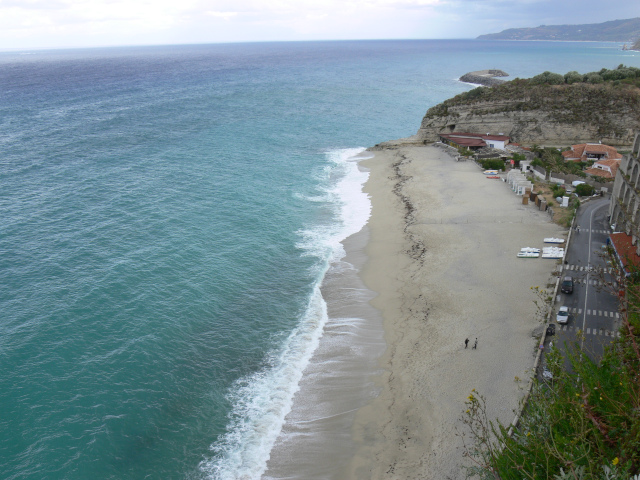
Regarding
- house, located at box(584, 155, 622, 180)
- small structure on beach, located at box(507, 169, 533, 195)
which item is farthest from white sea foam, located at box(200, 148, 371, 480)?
house, located at box(584, 155, 622, 180)

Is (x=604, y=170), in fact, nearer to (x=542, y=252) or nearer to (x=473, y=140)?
(x=473, y=140)

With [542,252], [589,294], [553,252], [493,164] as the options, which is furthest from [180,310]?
[493,164]

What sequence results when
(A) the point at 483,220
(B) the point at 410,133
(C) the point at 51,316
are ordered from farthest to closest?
1. (B) the point at 410,133
2. (A) the point at 483,220
3. (C) the point at 51,316

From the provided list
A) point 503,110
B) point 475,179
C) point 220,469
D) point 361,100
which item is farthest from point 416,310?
point 361,100

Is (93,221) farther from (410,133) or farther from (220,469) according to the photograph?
(410,133)

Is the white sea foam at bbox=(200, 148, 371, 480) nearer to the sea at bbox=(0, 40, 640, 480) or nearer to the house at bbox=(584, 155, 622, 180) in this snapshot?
the sea at bbox=(0, 40, 640, 480)
